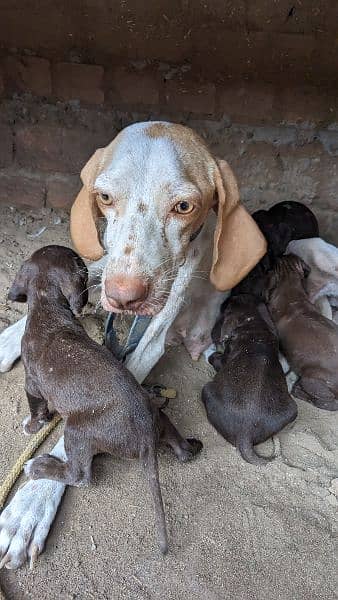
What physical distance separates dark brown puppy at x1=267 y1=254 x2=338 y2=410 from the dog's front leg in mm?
626

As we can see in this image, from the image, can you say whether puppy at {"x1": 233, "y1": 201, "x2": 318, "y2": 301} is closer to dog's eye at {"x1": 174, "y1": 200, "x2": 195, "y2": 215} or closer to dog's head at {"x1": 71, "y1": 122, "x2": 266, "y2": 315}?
dog's head at {"x1": 71, "y1": 122, "x2": 266, "y2": 315}

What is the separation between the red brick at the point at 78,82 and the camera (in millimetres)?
3693

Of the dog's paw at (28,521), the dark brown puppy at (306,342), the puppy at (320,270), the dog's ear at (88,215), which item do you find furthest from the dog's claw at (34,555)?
the puppy at (320,270)

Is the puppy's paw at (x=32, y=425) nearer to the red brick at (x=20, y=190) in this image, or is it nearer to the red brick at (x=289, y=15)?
the red brick at (x=20, y=190)

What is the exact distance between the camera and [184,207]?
7.64ft

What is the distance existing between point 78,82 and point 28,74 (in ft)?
1.14

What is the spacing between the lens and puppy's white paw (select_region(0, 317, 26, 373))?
2.80 metres

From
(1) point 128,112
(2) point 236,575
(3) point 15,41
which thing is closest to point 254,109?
(1) point 128,112

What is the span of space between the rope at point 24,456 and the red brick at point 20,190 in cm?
212

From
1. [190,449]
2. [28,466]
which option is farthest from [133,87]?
[28,466]

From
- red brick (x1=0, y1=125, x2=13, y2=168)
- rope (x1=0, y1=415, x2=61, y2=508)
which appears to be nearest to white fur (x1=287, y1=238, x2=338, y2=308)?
rope (x1=0, y1=415, x2=61, y2=508)

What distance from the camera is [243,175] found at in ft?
13.0

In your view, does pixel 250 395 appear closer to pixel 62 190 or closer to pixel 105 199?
pixel 105 199

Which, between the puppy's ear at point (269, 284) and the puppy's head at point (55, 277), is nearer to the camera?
the puppy's head at point (55, 277)
